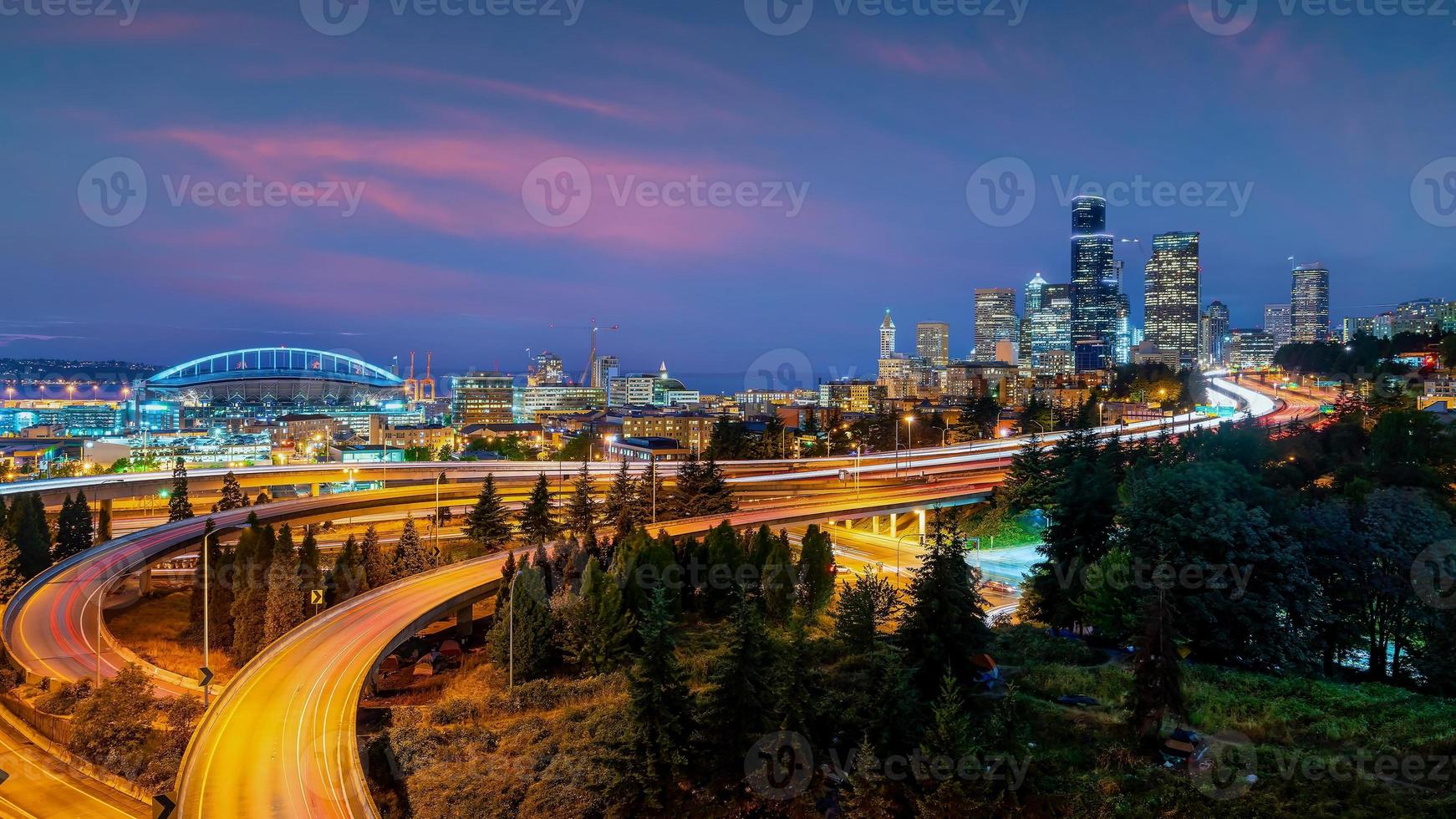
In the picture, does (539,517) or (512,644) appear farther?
(539,517)

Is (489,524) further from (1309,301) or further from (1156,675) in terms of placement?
(1309,301)

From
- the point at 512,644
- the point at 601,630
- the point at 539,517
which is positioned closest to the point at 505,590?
the point at 512,644

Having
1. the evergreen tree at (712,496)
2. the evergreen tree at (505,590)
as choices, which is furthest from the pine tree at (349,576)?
the evergreen tree at (712,496)

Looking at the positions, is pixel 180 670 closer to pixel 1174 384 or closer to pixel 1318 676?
pixel 1318 676

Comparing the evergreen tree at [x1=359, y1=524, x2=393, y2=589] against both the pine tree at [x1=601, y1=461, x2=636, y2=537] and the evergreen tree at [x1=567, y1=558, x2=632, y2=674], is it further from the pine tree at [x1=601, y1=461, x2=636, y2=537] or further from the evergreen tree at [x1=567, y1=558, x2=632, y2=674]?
the evergreen tree at [x1=567, y1=558, x2=632, y2=674]

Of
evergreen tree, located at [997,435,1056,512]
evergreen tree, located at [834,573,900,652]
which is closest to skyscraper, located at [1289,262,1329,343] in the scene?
evergreen tree, located at [997,435,1056,512]

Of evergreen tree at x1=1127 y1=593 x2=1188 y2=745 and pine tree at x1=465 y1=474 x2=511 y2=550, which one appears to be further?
pine tree at x1=465 y1=474 x2=511 y2=550

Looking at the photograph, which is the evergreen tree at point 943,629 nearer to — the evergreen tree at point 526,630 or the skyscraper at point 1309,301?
the evergreen tree at point 526,630
